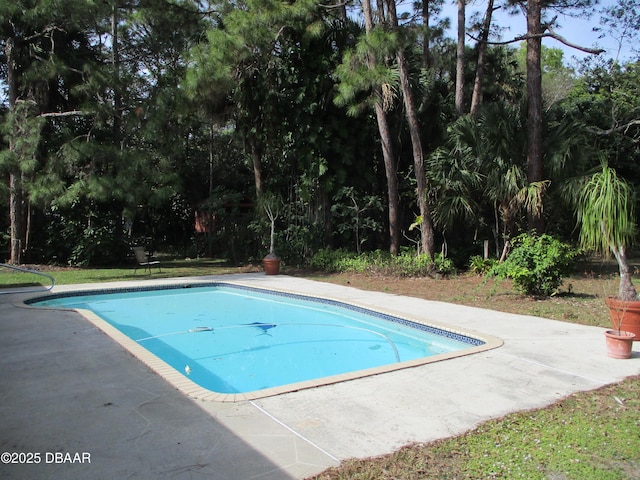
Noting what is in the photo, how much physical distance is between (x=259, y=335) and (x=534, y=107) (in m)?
7.51

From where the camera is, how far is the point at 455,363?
16.0 ft

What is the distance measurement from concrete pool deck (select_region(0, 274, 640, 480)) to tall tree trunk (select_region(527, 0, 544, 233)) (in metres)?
5.38

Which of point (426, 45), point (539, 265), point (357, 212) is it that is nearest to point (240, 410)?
point (539, 265)

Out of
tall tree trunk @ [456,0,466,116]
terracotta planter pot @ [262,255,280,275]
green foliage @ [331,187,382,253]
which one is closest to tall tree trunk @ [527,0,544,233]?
tall tree trunk @ [456,0,466,116]

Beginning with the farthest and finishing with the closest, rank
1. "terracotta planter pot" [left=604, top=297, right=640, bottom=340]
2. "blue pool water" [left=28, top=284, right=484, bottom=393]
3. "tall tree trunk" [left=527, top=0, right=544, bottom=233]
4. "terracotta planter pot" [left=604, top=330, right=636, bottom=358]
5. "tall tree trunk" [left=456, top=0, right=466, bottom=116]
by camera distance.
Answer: "tall tree trunk" [left=456, top=0, right=466, bottom=116] → "tall tree trunk" [left=527, top=0, right=544, bottom=233] → "blue pool water" [left=28, top=284, right=484, bottom=393] → "terracotta planter pot" [left=604, top=297, right=640, bottom=340] → "terracotta planter pot" [left=604, top=330, right=636, bottom=358]

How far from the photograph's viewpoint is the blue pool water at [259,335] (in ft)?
19.4

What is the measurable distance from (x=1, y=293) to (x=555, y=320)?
Answer: 1006cm

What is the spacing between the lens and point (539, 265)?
319 inches

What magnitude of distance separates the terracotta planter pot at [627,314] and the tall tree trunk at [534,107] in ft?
15.5

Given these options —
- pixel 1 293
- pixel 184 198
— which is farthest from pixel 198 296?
pixel 184 198

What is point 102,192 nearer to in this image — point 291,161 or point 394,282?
point 291,161

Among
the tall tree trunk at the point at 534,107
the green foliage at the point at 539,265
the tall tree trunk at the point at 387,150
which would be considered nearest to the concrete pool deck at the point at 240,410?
the green foliage at the point at 539,265

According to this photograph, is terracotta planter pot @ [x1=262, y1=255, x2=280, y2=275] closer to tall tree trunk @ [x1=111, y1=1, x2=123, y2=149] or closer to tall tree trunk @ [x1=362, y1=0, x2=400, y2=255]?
tall tree trunk @ [x1=362, y1=0, x2=400, y2=255]

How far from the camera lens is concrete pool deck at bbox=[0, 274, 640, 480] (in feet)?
9.39
